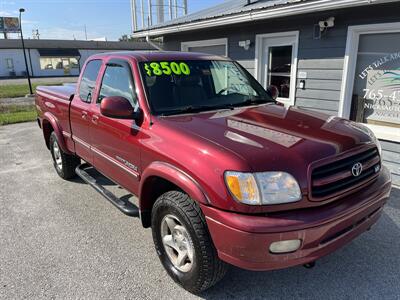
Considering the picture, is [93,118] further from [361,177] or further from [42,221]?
[361,177]

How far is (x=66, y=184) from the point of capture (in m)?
5.26

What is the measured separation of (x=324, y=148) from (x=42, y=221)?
3.38 m

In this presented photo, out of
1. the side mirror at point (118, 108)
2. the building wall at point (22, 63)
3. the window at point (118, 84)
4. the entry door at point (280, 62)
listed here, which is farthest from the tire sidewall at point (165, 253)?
the building wall at point (22, 63)

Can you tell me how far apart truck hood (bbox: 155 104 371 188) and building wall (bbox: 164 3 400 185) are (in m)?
2.60

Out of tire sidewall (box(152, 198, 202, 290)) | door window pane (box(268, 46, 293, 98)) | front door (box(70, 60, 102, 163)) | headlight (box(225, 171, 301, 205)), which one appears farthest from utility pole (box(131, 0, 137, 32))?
headlight (box(225, 171, 301, 205))

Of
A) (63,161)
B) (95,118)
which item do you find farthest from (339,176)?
(63,161)

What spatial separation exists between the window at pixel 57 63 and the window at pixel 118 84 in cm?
4473

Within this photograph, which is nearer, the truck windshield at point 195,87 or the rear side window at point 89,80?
the truck windshield at point 195,87

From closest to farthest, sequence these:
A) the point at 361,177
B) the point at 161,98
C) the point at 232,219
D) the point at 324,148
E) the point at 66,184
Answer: the point at 232,219 → the point at 324,148 → the point at 361,177 → the point at 161,98 → the point at 66,184

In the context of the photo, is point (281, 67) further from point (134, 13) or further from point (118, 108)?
point (134, 13)

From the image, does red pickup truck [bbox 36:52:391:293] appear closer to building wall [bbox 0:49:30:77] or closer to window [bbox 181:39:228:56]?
window [bbox 181:39:228:56]

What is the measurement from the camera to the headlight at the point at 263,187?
2186mm

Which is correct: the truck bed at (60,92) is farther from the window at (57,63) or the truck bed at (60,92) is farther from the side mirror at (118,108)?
the window at (57,63)

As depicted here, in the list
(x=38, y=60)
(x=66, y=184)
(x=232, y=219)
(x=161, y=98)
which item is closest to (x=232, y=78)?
(x=161, y=98)
